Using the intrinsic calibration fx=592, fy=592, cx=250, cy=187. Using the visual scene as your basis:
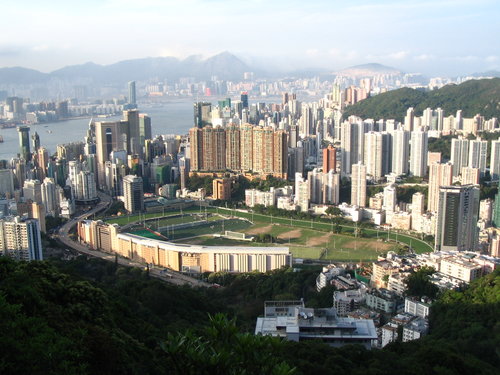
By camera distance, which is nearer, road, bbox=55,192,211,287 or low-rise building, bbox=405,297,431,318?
low-rise building, bbox=405,297,431,318

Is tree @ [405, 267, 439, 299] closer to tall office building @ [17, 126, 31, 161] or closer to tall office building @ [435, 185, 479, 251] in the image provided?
tall office building @ [435, 185, 479, 251]

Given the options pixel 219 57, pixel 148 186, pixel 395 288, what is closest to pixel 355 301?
pixel 395 288

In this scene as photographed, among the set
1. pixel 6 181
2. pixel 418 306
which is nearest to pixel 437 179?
pixel 418 306

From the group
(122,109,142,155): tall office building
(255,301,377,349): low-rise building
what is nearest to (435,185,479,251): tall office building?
(255,301,377,349): low-rise building

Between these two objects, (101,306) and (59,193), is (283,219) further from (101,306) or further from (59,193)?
(101,306)

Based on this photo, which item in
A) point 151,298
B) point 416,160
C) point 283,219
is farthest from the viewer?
point 416,160

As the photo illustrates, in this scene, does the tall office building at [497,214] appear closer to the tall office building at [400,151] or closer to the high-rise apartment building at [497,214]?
the high-rise apartment building at [497,214]
